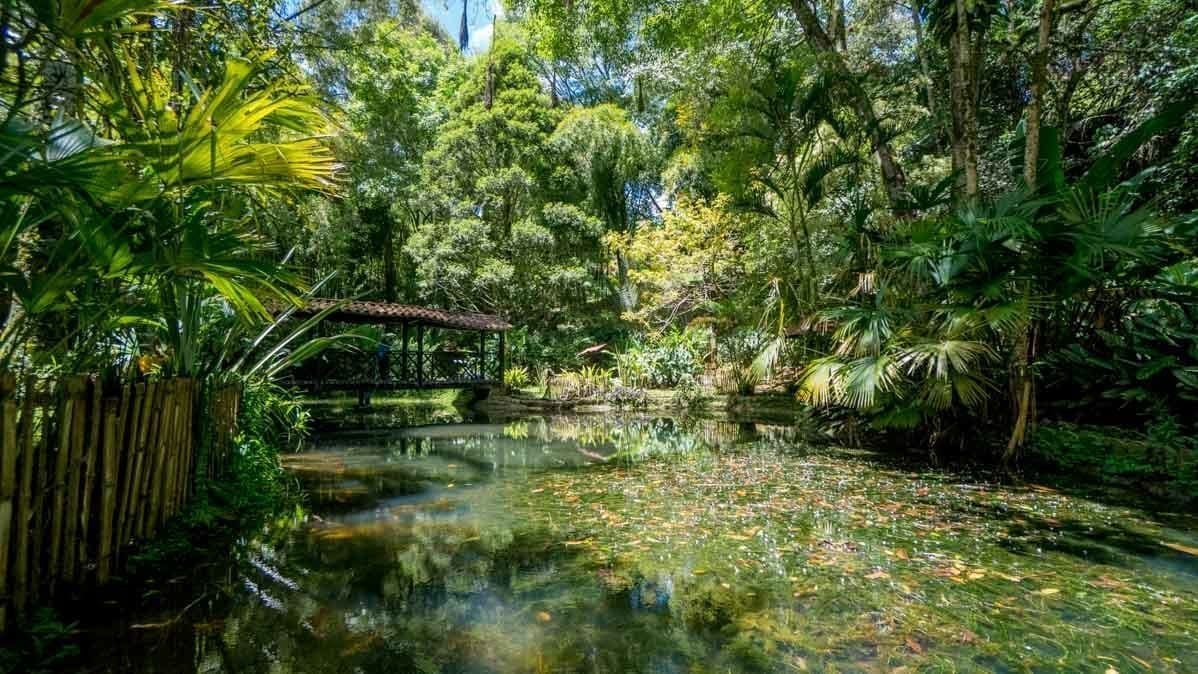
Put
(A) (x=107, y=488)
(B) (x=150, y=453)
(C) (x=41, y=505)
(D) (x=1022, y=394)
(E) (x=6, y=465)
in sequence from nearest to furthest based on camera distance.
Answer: (E) (x=6, y=465)
(C) (x=41, y=505)
(A) (x=107, y=488)
(B) (x=150, y=453)
(D) (x=1022, y=394)

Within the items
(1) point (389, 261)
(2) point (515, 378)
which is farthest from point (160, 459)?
(1) point (389, 261)

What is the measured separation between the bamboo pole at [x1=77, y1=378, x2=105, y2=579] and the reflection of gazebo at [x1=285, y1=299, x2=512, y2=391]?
368 inches

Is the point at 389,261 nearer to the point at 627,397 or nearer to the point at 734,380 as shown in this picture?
the point at 627,397

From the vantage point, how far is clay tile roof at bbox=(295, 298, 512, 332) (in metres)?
12.2

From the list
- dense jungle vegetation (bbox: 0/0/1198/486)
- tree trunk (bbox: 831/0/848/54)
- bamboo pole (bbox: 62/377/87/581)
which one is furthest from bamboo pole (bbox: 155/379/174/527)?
tree trunk (bbox: 831/0/848/54)

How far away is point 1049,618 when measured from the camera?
7.85 feet

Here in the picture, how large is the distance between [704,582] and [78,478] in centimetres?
277

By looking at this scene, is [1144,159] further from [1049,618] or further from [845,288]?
[1049,618]

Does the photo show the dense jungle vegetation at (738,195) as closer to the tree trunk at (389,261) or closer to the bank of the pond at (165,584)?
the bank of the pond at (165,584)

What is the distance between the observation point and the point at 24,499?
1.98m

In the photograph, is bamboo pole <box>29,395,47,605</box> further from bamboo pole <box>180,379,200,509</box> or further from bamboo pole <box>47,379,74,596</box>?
bamboo pole <box>180,379,200,509</box>

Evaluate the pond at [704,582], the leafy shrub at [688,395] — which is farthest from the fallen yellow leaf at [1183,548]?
the leafy shrub at [688,395]

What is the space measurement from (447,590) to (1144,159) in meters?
10.9

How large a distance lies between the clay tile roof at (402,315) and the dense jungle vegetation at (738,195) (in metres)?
2.12
